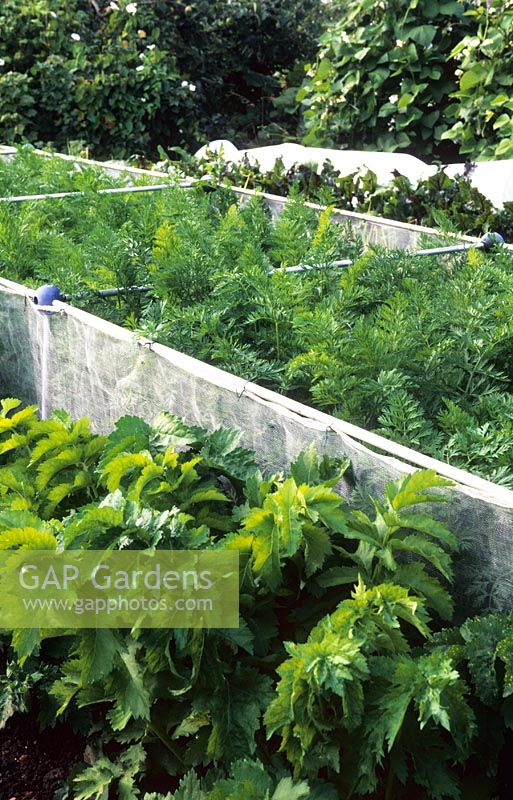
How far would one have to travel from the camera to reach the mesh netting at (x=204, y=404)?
2.01 metres

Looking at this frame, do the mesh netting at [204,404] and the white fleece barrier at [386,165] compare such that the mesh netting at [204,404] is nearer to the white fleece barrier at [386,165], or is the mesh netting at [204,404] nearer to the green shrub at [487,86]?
the white fleece barrier at [386,165]

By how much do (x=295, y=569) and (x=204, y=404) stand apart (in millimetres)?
762

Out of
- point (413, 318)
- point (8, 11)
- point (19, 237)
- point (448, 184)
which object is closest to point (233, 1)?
point (8, 11)

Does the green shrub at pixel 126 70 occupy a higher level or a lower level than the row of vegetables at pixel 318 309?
lower

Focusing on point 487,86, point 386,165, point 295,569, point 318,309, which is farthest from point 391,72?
point 295,569

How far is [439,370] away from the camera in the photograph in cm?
260

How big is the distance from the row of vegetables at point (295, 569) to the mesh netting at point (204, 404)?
62 mm

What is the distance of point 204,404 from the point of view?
8.78 ft

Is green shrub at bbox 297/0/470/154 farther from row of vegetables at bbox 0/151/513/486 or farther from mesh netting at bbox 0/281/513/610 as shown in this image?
mesh netting at bbox 0/281/513/610

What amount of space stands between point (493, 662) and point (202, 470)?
2.81 feet

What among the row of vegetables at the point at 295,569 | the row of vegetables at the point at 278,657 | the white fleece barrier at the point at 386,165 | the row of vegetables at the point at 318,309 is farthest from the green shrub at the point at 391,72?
the row of vegetables at the point at 278,657

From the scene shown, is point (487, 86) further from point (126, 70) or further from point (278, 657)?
point (278, 657)

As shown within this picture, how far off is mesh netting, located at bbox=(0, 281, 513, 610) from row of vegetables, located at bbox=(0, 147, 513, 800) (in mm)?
62

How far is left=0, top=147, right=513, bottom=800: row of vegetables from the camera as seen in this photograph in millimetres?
1714
